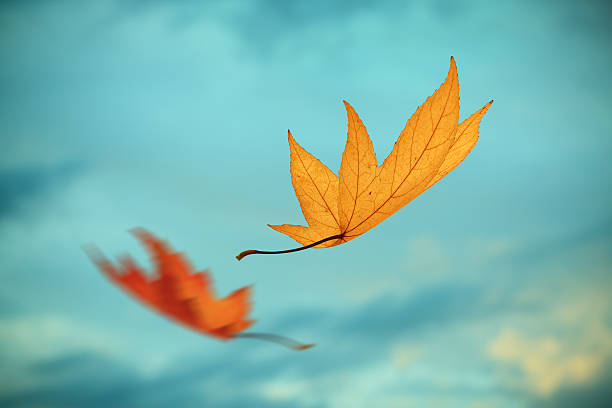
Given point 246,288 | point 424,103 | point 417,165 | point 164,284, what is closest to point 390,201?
point 417,165

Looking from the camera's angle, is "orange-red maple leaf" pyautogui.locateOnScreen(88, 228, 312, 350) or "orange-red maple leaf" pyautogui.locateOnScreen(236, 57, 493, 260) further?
"orange-red maple leaf" pyautogui.locateOnScreen(236, 57, 493, 260)

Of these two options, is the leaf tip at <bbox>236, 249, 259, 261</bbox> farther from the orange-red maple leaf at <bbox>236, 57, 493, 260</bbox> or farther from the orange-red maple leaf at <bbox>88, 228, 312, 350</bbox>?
the orange-red maple leaf at <bbox>88, 228, 312, 350</bbox>

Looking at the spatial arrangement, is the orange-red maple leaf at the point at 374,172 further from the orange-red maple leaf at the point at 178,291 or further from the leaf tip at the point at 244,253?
the orange-red maple leaf at the point at 178,291

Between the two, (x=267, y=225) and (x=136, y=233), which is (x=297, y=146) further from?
(x=136, y=233)

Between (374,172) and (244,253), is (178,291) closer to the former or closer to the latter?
(244,253)

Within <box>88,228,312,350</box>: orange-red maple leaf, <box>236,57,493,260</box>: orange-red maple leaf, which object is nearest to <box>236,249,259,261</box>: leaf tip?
<box>236,57,493,260</box>: orange-red maple leaf
